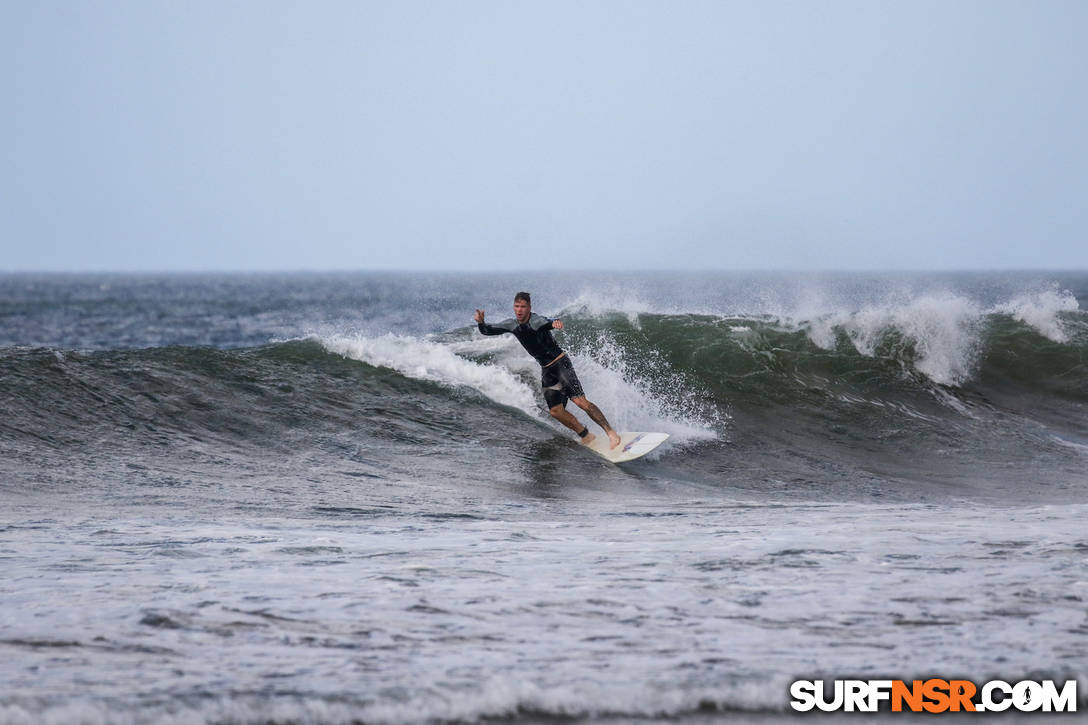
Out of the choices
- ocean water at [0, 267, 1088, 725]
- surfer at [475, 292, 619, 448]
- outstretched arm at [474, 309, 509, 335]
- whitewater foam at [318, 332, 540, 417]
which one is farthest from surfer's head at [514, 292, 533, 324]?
whitewater foam at [318, 332, 540, 417]

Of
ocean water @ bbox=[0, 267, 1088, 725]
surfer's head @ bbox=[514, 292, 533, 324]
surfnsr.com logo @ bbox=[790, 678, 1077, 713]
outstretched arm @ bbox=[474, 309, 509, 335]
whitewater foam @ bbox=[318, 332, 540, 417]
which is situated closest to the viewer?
surfnsr.com logo @ bbox=[790, 678, 1077, 713]

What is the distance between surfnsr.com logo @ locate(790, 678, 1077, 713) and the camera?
374 centimetres

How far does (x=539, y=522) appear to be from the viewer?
7.62 metres

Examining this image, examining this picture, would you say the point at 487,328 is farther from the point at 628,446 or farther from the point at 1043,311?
the point at 1043,311

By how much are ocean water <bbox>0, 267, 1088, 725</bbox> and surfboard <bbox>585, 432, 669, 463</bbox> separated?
6.5 inches

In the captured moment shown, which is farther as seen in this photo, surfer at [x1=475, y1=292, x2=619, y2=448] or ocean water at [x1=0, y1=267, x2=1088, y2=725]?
surfer at [x1=475, y1=292, x2=619, y2=448]

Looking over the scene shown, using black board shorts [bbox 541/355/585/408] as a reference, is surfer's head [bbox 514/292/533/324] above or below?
above

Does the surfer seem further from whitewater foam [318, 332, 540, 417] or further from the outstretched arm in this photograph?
whitewater foam [318, 332, 540, 417]

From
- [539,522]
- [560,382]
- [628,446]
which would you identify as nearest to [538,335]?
[560,382]

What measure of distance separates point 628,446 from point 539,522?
135 inches

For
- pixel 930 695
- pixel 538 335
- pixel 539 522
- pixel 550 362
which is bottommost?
pixel 539 522

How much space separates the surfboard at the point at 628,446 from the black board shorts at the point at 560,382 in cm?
58

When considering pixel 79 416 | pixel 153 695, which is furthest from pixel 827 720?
pixel 79 416

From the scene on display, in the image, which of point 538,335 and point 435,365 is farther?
point 435,365
